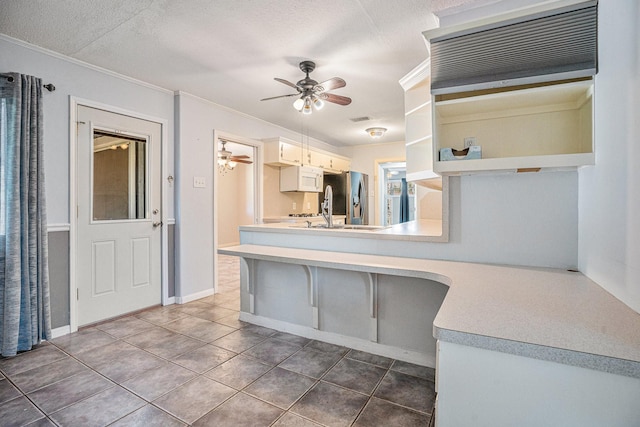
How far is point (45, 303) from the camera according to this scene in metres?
2.50

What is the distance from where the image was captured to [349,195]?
6285 millimetres

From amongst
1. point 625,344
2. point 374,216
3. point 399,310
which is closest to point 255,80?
point 399,310

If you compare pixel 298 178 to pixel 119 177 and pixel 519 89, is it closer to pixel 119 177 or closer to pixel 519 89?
pixel 119 177

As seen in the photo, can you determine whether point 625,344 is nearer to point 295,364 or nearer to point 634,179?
point 634,179

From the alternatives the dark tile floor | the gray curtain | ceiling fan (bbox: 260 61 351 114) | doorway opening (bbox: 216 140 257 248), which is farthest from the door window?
doorway opening (bbox: 216 140 257 248)

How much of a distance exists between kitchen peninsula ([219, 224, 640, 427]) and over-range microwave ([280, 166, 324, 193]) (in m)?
2.98

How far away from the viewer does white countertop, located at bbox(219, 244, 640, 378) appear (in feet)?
2.52

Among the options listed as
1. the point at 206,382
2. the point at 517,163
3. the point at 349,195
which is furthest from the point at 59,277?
the point at 349,195

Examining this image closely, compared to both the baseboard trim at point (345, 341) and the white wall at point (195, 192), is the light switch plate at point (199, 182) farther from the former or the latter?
the baseboard trim at point (345, 341)

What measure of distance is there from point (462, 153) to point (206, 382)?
2.05 m

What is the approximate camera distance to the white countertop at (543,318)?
2.52ft

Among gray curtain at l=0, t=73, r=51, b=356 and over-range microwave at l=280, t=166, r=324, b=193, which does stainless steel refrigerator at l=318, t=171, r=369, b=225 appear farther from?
gray curtain at l=0, t=73, r=51, b=356

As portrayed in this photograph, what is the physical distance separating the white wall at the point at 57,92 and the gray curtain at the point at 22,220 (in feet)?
0.48

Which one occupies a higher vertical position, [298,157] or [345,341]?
[298,157]
